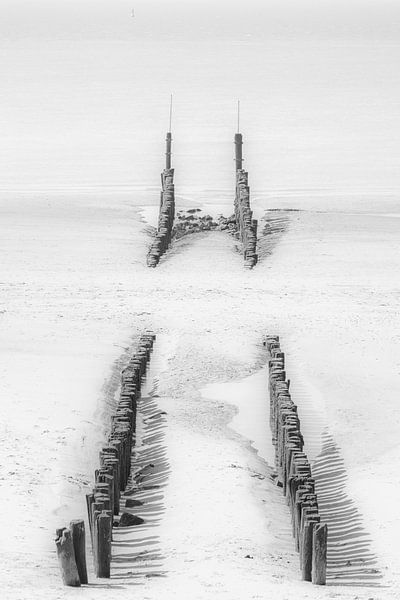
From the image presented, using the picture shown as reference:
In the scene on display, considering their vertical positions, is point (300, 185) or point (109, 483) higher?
point (109, 483)

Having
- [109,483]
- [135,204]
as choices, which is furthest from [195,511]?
[135,204]

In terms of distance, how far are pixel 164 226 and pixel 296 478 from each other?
16077 millimetres

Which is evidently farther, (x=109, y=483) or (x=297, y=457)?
(x=297, y=457)

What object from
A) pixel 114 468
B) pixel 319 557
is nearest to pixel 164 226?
pixel 114 468

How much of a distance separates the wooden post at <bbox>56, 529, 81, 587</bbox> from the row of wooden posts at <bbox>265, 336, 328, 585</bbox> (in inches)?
80.1

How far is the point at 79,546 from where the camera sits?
10.8 m

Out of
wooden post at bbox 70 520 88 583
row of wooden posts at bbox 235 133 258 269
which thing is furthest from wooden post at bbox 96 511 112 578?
row of wooden posts at bbox 235 133 258 269

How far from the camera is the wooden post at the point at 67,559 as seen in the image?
34.7 ft

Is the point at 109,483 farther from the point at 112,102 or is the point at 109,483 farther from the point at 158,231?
the point at 112,102

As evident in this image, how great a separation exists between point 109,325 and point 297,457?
7860 mm

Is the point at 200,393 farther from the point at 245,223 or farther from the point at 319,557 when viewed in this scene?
the point at 245,223

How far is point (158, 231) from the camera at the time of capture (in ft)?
94.4

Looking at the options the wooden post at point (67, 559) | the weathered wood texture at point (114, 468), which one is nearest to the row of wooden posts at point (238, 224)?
the weathered wood texture at point (114, 468)

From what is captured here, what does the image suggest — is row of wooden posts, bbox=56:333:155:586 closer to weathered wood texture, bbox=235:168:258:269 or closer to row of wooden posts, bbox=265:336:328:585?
row of wooden posts, bbox=265:336:328:585
